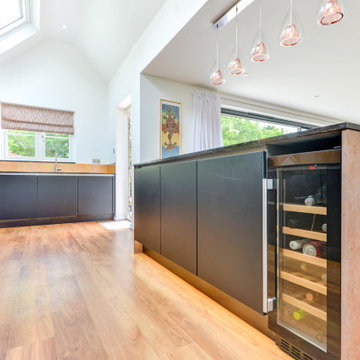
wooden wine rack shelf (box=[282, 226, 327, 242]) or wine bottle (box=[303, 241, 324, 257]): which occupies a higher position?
wooden wine rack shelf (box=[282, 226, 327, 242])

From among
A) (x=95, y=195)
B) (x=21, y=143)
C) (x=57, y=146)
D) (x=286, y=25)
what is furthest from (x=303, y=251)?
(x=21, y=143)

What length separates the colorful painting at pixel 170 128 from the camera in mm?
3506

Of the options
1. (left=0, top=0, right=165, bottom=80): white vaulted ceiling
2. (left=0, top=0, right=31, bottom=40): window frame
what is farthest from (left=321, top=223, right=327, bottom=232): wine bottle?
(left=0, top=0, right=31, bottom=40): window frame

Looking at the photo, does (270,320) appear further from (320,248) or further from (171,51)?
(171,51)

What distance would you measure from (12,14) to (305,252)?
5029 millimetres

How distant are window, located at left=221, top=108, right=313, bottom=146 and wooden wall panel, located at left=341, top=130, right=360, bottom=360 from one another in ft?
12.2

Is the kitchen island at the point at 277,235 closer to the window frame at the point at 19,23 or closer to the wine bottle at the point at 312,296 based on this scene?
the wine bottle at the point at 312,296

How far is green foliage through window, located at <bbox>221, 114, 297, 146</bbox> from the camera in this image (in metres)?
4.67

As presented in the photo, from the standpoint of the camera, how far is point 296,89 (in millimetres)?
4164

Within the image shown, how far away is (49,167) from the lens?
412 centimetres

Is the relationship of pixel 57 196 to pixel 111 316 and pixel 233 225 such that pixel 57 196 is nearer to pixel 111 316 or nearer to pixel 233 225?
pixel 111 316

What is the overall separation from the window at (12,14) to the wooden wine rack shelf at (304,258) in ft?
15.5

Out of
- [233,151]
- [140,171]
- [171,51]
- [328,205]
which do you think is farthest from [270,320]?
[171,51]

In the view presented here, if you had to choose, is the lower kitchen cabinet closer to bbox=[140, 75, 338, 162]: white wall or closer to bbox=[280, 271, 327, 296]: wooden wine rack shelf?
bbox=[140, 75, 338, 162]: white wall
